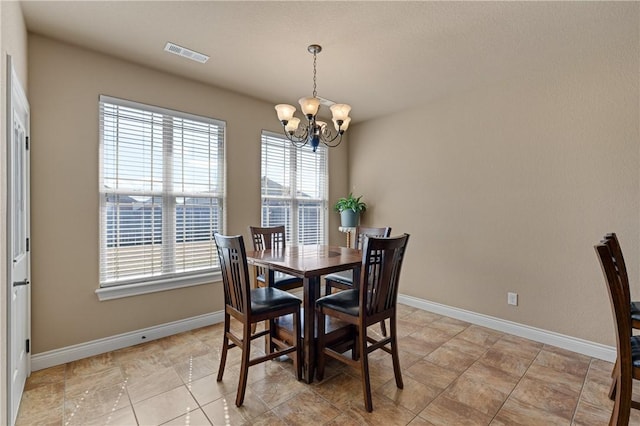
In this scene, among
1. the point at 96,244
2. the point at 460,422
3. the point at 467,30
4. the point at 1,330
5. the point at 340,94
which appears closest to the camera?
the point at 1,330

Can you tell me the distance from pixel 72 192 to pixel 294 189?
2.51 m

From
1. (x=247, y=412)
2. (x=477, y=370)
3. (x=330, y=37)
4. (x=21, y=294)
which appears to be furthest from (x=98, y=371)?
(x=330, y=37)

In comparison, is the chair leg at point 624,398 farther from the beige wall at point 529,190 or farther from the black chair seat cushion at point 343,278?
the black chair seat cushion at point 343,278

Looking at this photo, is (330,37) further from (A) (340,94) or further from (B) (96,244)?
(B) (96,244)

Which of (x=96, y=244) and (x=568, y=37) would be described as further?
(x=96, y=244)

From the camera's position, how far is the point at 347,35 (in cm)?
→ 248

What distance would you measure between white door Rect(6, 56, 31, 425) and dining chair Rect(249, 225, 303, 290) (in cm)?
175

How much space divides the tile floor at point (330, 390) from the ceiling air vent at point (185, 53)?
108 inches

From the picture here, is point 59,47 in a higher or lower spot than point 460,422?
higher

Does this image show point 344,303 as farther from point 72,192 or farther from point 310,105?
point 72,192

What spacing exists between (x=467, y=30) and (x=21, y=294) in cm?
386

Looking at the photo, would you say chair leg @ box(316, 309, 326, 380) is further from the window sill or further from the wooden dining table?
the window sill

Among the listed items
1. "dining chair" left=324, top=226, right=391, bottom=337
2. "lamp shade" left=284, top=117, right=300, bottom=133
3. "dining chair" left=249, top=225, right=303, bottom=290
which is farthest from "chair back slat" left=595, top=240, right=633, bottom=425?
"dining chair" left=249, top=225, right=303, bottom=290

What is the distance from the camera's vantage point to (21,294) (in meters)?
2.13
